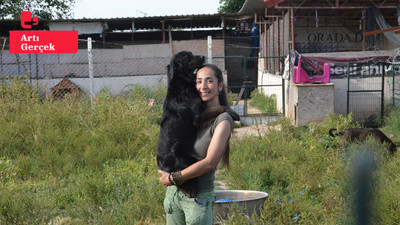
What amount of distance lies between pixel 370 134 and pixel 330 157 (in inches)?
50.6

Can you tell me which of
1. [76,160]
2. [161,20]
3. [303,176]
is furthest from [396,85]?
[161,20]

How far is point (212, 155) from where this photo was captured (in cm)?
240

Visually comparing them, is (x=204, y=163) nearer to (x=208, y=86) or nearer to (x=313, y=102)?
(x=208, y=86)

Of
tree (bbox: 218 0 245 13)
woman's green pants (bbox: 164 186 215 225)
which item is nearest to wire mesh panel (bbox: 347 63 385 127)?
woman's green pants (bbox: 164 186 215 225)

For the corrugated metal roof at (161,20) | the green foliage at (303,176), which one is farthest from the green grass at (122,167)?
the corrugated metal roof at (161,20)

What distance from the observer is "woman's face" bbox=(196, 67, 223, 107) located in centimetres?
257

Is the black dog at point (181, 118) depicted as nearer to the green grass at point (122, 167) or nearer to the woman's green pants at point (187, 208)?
the woman's green pants at point (187, 208)

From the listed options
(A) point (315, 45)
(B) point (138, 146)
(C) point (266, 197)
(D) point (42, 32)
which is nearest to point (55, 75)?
(D) point (42, 32)

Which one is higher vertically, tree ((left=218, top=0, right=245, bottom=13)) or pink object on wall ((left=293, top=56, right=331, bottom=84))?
tree ((left=218, top=0, right=245, bottom=13))

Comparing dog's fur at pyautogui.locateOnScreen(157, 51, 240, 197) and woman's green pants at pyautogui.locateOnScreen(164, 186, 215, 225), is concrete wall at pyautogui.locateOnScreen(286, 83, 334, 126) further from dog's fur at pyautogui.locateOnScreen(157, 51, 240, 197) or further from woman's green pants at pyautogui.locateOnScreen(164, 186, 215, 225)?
woman's green pants at pyautogui.locateOnScreen(164, 186, 215, 225)

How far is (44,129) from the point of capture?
7.72 m

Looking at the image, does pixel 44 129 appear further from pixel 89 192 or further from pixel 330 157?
pixel 330 157

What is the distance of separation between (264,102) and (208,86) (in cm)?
1183

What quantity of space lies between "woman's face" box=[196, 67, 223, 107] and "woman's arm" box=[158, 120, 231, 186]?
0.68 ft
